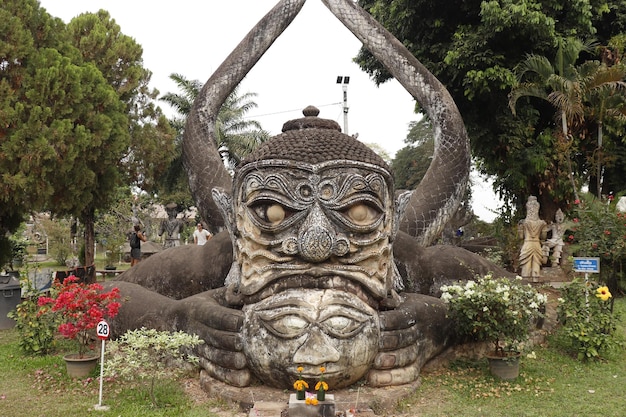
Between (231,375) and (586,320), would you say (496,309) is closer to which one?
(586,320)

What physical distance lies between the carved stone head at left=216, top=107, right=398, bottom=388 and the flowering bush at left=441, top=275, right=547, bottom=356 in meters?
0.72

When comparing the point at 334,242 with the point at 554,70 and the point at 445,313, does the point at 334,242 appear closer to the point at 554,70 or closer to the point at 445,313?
the point at 445,313

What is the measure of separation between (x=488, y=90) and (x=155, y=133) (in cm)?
888

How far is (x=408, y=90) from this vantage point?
871 cm

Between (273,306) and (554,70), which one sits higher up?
(554,70)

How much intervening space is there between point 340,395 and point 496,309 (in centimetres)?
177

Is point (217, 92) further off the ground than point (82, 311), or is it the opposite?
point (217, 92)

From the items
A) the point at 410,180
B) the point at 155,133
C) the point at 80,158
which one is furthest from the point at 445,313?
the point at 410,180

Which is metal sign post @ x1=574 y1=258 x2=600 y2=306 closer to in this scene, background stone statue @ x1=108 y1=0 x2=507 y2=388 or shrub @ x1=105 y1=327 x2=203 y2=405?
background stone statue @ x1=108 y1=0 x2=507 y2=388

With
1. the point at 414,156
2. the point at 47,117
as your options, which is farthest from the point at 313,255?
the point at 414,156

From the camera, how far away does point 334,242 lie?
493 cm

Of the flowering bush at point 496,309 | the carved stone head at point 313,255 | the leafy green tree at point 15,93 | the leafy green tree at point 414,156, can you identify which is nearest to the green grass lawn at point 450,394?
the flowering bush at point 496,309

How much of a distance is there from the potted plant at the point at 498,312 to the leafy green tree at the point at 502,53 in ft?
23.5

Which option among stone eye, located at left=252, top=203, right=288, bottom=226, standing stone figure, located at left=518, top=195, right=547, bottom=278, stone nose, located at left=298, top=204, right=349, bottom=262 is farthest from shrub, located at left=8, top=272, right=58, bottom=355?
standing stone figure, located at left=518, top=195, right=547, bottom=278
